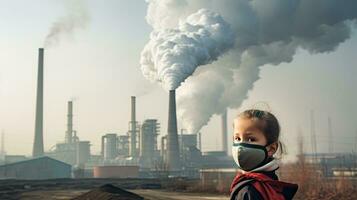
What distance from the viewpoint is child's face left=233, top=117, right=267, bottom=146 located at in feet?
5.26

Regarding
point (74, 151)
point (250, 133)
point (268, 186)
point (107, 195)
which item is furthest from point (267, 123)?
point (74, 151)

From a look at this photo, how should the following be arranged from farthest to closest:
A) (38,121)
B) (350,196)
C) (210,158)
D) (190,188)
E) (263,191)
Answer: (210,158) → (38,121) → (190,188) → (350,196) → (263,191)

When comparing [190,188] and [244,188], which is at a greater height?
[244,188]

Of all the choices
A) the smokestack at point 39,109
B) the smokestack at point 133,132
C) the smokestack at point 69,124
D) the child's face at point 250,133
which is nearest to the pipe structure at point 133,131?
the smokestack at point 133,132

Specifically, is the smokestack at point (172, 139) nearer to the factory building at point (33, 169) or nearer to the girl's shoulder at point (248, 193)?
the factory building at point (33, 169)

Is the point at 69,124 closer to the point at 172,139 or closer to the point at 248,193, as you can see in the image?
the point at 172,139

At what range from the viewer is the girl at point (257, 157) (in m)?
1.53

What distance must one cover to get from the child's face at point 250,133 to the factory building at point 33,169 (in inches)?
2622

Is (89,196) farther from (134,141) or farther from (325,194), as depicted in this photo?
(134,141)

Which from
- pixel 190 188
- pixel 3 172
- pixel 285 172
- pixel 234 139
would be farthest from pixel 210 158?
pixel 234 139

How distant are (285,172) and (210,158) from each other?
63.8m

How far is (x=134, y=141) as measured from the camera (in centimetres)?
9256

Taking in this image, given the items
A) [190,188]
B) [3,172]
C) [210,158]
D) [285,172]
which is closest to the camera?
[285,172]

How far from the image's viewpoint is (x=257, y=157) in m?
1.55
